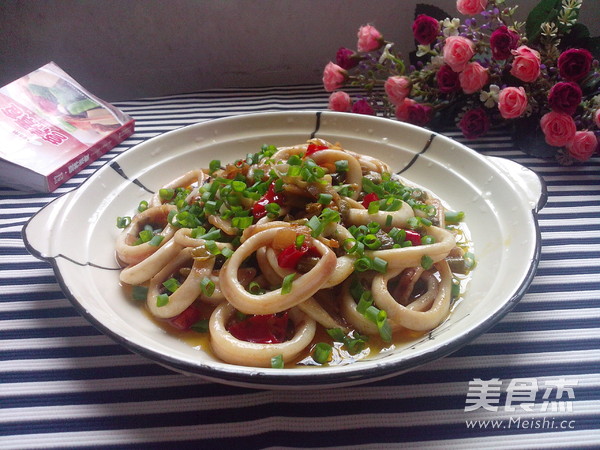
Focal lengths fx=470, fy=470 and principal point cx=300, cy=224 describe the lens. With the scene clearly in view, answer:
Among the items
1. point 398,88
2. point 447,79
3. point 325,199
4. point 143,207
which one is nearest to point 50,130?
point 143,207

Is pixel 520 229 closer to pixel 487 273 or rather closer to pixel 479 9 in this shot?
pixel 487 273

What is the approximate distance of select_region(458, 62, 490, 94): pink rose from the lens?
2.74 m

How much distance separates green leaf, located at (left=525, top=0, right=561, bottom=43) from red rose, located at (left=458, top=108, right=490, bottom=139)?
499 millimetres

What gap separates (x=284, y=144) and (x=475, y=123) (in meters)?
1.22

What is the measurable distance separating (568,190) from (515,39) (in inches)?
35.3

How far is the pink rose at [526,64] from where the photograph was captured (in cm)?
254

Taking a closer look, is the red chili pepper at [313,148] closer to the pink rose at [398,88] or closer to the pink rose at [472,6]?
the pink rose at [398,88]

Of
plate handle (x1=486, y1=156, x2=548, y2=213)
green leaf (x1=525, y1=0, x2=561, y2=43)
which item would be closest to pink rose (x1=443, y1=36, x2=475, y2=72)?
green leaf (x1=525, y1=0, x2=561, y2=43)

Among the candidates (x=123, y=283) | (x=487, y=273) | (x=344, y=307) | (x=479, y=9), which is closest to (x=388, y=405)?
(x=344, y=307)

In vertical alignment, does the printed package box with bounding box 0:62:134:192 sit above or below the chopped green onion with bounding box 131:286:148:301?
above

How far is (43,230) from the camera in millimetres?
1732

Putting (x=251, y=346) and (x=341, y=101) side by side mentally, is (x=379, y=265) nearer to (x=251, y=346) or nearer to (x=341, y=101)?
(x=251, y=346)

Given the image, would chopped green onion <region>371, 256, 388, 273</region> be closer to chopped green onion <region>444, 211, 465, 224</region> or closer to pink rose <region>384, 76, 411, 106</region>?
chopped green onion <region>444, 211, 465, 224</region>

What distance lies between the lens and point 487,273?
67.5 inches
